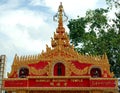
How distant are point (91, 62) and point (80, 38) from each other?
532 inches

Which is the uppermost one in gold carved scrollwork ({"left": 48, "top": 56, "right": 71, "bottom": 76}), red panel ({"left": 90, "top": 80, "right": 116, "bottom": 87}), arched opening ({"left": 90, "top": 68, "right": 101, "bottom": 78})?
gold carved scrollwork ({"left": 48, "top": 56, "right": 71, "bottom": 76})

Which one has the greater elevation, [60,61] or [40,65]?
[60,61]

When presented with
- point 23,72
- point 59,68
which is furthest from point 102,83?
point 23,72

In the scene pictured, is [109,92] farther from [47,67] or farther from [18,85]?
[18,85]

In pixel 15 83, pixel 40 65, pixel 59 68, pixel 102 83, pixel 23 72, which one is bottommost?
pixel 102 83

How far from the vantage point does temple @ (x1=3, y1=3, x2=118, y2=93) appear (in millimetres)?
18094

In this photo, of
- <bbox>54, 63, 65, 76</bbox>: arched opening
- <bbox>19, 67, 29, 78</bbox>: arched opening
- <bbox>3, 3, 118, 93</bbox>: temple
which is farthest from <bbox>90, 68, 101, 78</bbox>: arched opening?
<bbox>19, 67, 29, 78</bbox>: arched opening

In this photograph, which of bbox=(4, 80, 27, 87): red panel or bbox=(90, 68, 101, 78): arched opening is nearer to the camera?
bbox=(4, 80, 27, 87): red panel

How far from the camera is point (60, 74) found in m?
18.6

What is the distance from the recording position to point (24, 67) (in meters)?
18.8

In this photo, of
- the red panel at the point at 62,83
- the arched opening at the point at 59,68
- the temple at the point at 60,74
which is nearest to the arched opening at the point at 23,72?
the temple at the point at 60,74

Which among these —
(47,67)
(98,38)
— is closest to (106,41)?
(98,38)

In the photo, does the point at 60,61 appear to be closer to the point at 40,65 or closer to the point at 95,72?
the point at 40,65

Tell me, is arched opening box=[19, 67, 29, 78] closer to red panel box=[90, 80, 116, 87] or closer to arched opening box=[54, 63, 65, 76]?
arched opening box=[54, 63, 65, 76]
